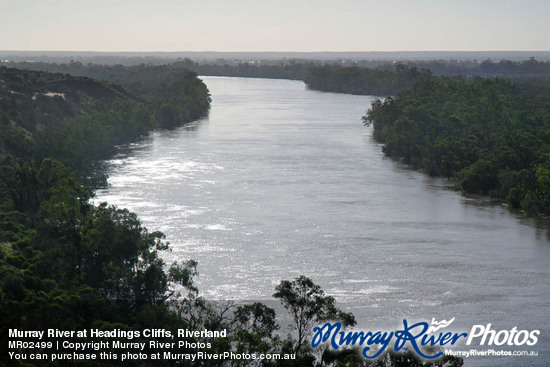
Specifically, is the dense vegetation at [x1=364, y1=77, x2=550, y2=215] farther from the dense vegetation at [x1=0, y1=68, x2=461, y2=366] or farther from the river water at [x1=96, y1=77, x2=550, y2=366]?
the dense vegetation at [x1=0, y1=68, x2=461, y2=366]

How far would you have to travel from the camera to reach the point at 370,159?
8262 centimetres

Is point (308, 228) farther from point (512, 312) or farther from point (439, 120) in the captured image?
point (439, 120)

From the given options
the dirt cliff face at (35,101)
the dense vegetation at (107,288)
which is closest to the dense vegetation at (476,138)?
the dense vegetation at (107,288)

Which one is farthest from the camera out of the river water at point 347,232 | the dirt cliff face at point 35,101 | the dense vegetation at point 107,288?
the dirt cliff face at point 35,101

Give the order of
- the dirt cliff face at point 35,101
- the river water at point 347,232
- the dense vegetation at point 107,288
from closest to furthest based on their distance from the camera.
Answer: the dense vegetation at point 107,288 → the river water at point 347,232 → the dirt cliff face at point 35,101

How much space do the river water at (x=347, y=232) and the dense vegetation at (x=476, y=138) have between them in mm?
2463

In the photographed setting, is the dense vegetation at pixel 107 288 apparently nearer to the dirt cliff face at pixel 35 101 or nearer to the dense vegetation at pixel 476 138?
the dirt cliff face at pixel 35 101

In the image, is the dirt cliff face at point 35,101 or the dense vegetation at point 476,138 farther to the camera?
the dirt cliff face at point 35,101

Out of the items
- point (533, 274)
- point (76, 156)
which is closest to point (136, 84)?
point (76, 156)

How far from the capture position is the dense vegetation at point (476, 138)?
2419 inches

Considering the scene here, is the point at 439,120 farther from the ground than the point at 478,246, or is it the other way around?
the point at 439,120

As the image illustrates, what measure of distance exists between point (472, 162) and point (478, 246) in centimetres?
2692

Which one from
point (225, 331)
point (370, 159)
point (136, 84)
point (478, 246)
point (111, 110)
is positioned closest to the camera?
point (225, 331)

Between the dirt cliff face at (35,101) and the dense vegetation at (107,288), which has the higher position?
the dirt cliff face at (35,101)
